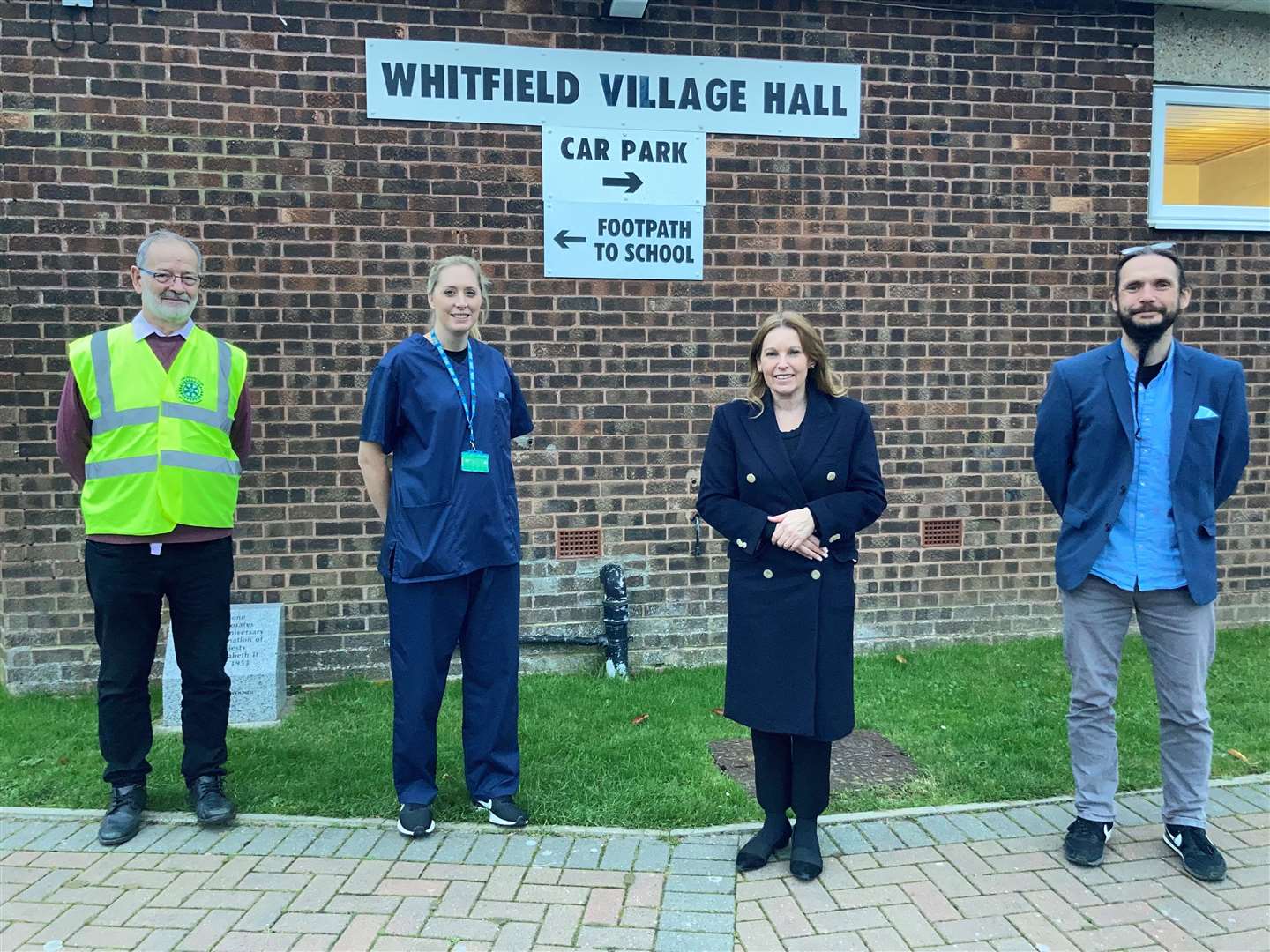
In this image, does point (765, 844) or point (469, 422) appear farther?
point (469, 422)

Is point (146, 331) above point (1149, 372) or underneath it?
above

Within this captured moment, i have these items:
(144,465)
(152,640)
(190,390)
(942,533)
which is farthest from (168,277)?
(942,533)

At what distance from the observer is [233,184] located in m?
5.15

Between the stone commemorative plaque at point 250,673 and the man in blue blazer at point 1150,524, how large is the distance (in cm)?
384

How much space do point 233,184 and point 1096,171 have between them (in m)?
5.31

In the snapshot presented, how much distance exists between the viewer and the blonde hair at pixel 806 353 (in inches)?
127

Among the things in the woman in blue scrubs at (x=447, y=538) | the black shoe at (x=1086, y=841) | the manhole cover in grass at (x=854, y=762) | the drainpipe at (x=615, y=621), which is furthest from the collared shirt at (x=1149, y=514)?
the drainpipe at (x=615, y=621)

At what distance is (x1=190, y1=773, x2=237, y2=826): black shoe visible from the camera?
3613mm

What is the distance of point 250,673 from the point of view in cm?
482

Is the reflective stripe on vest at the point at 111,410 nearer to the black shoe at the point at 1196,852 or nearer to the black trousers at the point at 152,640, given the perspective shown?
the black trousers at the point at 152,640

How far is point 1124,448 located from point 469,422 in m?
2.45

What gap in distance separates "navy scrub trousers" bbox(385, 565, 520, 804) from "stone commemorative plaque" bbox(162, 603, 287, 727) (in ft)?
4.97

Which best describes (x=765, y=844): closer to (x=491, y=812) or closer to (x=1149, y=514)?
(x=491, y=812)

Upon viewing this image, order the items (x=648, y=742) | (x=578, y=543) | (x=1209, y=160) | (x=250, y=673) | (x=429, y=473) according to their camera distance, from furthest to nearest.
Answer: (x=1209, y=160) → (x=578, y=543) → (x=250, y=673) → (x=648, y=742) → (x=429, y=473)
